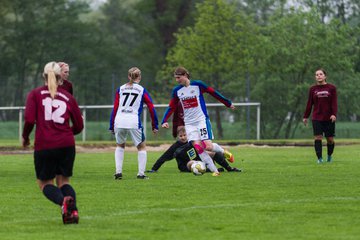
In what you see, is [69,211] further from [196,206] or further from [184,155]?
[184,155]

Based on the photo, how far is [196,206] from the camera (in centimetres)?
1214

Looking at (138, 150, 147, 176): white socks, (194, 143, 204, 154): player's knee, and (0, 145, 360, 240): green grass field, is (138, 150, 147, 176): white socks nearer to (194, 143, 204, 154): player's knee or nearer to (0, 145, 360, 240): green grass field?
(0, 145, 360, 240): green grass field

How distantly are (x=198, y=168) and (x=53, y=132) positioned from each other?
784 centimetres

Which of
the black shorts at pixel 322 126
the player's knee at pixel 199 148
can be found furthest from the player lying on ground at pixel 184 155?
the black shorts at pixel 322 126

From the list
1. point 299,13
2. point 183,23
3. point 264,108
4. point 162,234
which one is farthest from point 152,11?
point 162,234

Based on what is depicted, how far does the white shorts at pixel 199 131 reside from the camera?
1736 centimetres

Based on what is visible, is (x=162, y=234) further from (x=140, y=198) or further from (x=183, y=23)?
(x=183, y=23)

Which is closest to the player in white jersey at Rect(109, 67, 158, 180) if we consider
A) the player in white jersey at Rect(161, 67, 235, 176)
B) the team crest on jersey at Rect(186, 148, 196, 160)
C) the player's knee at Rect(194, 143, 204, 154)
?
the player in white jersey at Rect(161, 67, 235, 176)

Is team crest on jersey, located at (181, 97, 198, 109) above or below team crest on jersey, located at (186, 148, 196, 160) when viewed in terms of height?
above

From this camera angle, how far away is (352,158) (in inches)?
921

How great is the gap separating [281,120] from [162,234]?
3204 centimetres

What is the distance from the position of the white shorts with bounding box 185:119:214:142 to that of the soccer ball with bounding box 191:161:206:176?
2.65 feet

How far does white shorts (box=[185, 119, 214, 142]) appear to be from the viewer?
17.4 metres

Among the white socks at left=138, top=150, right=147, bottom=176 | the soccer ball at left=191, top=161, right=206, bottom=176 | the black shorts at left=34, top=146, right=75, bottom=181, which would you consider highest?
the black shorts at left=34, top=146, right=75, bottom=181
